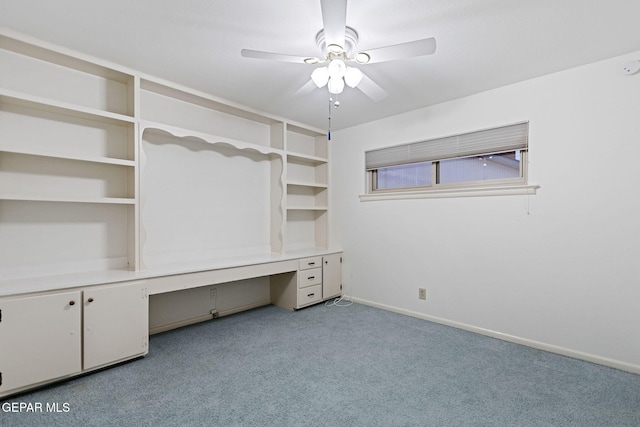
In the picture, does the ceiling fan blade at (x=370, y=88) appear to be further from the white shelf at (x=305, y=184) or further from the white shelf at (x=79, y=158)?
the white shelf at (x=79, y=158)

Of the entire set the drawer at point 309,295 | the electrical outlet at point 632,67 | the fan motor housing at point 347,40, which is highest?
the fan motor housing at point 347,40

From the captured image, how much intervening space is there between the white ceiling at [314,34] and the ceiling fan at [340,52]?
157 mm

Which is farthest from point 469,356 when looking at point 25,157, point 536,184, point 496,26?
point 25,157

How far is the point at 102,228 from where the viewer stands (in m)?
2.69

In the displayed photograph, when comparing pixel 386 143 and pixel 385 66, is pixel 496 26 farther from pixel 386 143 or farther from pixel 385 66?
pixel 386 143

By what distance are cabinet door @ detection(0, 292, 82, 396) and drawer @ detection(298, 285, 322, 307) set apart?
2.10 metres

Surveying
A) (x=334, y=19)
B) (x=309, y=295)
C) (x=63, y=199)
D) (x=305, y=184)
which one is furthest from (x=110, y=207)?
(x=334, y=19)

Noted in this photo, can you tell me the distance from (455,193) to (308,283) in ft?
6.26

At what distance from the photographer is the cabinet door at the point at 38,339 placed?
194 centimetres

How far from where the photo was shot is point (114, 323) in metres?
2.33

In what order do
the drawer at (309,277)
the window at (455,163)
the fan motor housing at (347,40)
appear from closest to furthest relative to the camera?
1. the fan motor housing at (347,40)
2. the window at (455,163)
3. the drawer at (309,277)

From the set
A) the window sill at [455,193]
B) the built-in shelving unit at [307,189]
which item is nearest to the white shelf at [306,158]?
the built-in shelving unit at [307,189]

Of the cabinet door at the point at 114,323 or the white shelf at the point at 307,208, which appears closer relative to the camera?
the cabinet door at the point at 114,323

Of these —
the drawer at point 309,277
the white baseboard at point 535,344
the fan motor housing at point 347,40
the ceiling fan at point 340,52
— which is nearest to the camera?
the ceiling fan at point 340,52
